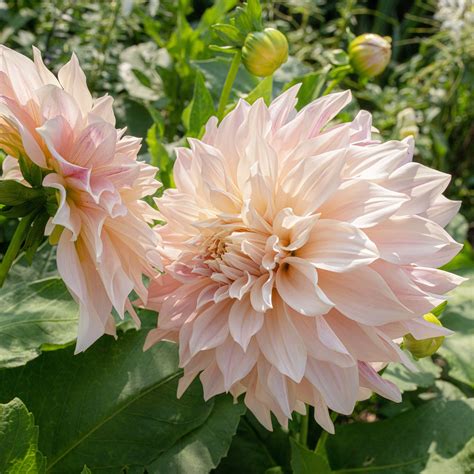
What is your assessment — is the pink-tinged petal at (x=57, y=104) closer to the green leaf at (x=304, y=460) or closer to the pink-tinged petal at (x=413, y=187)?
the pink-tinged petal at (x=413, y=187)

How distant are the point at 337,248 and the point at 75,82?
8.6 inches

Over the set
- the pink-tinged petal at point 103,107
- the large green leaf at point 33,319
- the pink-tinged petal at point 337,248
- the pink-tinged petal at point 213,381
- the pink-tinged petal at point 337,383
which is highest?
the pink-tinged petal at point 103,107

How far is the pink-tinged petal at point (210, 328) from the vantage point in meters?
0.51

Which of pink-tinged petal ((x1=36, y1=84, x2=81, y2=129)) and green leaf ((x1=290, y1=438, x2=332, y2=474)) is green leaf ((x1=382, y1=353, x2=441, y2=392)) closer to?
green leaf ((x1=290, y1=438, x2=332, y2=474))

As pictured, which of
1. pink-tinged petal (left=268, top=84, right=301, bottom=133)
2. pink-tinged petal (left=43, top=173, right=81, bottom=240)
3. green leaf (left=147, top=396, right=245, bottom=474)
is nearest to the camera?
pink-tinged petal (left=43, top=173, right=81, bottom=240)

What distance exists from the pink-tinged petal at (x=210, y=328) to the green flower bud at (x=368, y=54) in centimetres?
38

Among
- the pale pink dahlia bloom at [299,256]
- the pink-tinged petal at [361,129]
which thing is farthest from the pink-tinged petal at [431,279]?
the pink-tinged petal at [361,129]

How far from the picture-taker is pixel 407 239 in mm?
501

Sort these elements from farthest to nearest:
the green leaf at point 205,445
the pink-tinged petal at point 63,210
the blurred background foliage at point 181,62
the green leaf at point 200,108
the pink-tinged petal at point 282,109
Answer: the blurred background foliage at point 181,62 < the green leaf at point 200,108 < the green leaf at point 205,445 < the pink-tinged petal at point 282,109 < the pink-tinged petal at point 63,210

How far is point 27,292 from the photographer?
693 millimetres

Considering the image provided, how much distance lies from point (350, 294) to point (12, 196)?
25cm

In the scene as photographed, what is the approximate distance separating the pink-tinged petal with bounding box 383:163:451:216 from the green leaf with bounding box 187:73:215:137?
0.31 metres

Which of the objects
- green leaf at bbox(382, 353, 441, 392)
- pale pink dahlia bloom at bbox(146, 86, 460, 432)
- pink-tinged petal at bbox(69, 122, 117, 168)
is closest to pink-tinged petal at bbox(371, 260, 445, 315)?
pale pink dahlia bloom at bbox(146, 86, 460, 432)

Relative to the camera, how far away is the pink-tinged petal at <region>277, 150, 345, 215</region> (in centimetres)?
49
